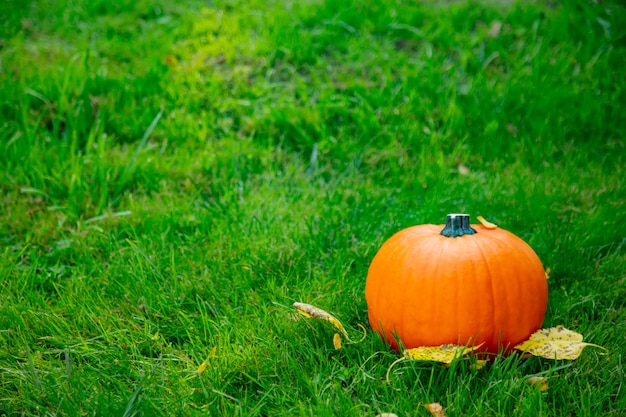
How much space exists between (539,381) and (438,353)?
0.32 metres

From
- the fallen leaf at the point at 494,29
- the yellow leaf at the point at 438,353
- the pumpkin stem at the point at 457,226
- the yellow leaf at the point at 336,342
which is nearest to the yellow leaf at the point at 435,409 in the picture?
the yellow leaf at the point at 438,353

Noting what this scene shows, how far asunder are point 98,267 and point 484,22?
376 cm

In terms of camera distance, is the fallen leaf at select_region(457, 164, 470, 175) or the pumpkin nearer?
the pumpkin

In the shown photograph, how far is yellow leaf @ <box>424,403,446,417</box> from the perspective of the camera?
5.70ft

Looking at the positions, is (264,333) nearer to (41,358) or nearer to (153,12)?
(41,358)

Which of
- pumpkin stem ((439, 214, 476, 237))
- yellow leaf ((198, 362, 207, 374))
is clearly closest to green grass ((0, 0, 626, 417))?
yellow leaf ((198, 362, 207, 374))

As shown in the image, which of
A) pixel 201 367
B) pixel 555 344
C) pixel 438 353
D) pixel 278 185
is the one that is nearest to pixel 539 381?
pixel 555 344

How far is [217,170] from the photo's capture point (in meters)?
3.46

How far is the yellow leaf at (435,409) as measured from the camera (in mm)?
1737

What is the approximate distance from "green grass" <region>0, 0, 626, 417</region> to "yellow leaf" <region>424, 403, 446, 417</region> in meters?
0.03

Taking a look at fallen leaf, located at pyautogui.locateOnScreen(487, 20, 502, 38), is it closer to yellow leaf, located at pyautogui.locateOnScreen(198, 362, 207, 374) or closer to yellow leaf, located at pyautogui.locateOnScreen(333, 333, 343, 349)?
yellow leaf, located at pyautogui.locateOnScreen(333, 333, 343, 349)

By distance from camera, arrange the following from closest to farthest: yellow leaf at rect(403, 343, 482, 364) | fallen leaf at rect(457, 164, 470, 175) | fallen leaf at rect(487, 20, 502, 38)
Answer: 1. yellow leaf at rect(403, 343, 482, 364)
2. fallen leaf at rect(457, 164, 470, 175)
3. fallen leaf at rect(487, 20, 502, 38)

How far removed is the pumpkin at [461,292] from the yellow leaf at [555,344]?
33mm

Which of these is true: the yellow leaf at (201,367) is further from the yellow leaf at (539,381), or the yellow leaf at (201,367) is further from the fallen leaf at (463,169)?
the fallen leaf at (463,169)
